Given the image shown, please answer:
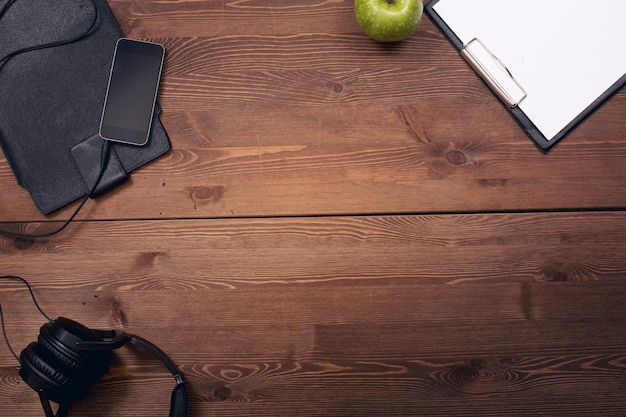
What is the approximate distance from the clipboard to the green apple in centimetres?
9

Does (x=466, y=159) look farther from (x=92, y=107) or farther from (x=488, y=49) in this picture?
(x=92, y=107)

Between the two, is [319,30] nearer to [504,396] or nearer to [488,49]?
[488,49]

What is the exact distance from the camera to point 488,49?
721mm

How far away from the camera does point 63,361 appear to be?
65cm

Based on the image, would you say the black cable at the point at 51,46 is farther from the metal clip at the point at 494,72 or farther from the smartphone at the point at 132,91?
the metal clip at the point at 494,72

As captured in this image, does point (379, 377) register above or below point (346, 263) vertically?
below

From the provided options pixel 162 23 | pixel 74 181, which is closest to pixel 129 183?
pixel 74 181

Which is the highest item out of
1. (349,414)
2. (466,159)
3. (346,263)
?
(466,159)

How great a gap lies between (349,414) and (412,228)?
29cm

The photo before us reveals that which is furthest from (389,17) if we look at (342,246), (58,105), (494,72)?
(58,105)

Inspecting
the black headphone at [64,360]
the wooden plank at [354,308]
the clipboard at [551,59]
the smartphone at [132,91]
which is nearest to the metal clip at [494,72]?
the clipboard at [551,59]

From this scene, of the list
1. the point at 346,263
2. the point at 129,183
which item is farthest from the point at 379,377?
the point at 129,183

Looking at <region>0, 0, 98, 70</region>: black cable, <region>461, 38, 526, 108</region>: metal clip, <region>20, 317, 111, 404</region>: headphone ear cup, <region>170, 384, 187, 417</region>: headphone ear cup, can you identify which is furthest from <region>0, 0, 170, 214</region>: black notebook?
<region>461, 38, 526, 108</region>: metal clip

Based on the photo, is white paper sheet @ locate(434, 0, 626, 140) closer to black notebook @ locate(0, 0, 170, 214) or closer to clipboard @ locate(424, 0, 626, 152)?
clipboard @ locate(424, 0, 626, 152)
